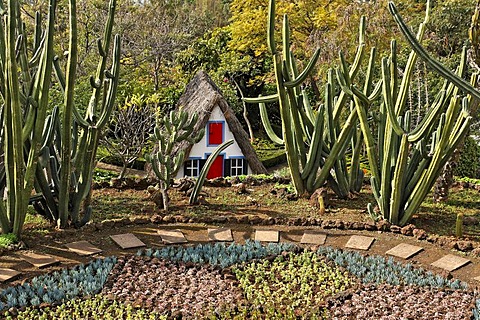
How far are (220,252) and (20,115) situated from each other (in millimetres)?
2091

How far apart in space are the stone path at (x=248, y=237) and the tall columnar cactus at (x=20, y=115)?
1.62 ft

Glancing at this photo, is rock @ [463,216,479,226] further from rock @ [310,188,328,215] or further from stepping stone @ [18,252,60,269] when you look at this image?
stepping stone @ [18,252,60,269]

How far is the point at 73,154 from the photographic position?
6.00 m

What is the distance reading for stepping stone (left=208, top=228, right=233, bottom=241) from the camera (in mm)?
5590

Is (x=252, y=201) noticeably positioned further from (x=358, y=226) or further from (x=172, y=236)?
(x=172, y=236)

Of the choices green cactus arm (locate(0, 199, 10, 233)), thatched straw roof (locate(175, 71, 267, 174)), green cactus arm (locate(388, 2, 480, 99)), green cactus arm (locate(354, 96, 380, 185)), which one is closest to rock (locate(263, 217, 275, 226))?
green cactus arm (locate(354, 96, 380, 185))

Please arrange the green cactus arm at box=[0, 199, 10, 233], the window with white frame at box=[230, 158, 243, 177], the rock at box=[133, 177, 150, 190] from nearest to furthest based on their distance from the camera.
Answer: the green cactus arm at box=[0, 199, 10, 233]
the rock at box=[133, 177, 150, 190]
the window with white frame at box=[230, 158, 243, 177]

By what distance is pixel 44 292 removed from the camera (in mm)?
4285

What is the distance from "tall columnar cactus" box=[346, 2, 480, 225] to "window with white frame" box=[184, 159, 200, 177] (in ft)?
15.6

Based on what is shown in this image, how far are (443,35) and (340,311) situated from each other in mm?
13615

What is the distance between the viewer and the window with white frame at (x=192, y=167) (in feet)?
34.3

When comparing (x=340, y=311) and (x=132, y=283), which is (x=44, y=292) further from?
(x=340, y=311)

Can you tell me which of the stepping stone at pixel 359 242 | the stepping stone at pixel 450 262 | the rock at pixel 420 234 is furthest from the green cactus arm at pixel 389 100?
the stepping stone at pixel 450 262

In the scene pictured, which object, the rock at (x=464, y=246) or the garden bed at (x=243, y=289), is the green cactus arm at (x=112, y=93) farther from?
the rock at (x=464, y=246)
